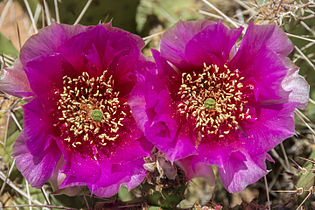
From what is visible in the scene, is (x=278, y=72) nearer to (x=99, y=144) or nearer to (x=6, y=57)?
(x=99, y=144)

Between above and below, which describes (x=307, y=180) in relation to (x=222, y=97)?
below

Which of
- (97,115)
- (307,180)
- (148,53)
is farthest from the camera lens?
(148,53)

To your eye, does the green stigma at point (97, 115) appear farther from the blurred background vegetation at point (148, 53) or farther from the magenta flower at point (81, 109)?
the blurred background vegetation at point (148, 53)

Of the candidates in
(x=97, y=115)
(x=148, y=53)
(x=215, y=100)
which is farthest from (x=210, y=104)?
(x=148, y=53)

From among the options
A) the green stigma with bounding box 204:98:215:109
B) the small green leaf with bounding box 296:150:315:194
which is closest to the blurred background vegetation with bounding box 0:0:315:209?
the small green leaf with bounding box 296:150:315:194

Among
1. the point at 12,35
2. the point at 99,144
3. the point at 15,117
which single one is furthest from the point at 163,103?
the point at 12,35

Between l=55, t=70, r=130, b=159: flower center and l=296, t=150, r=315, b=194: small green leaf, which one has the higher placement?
l=55, t=70, r=130, b=159: flower center

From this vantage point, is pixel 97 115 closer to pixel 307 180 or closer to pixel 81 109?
pixel 81 109

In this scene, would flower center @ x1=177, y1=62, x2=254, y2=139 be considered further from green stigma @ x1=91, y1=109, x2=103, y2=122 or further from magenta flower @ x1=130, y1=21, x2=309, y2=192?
green stigma @ x1=91, y1=109, x2=103, y2=122
